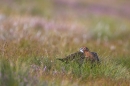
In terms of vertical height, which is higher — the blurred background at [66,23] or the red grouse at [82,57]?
the red grouse at [82,57]

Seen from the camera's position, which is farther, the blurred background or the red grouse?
the blurred background

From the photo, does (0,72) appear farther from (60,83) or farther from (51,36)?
(51,36)

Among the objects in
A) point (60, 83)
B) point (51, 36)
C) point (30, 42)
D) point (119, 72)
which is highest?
point (60, 83)

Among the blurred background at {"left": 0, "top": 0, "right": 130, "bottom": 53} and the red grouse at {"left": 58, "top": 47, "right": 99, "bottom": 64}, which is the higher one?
the red grouse at {"left": 58, "top": 47, "right": 99, "bottom": 64}

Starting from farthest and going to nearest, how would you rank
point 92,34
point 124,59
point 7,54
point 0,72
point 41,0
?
point 41,0, point 92,34, point 124,59, point 7,54, point 0,72

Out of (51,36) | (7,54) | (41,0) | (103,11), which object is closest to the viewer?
(7,54)

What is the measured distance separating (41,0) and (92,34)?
1142cm

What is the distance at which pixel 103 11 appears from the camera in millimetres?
27828

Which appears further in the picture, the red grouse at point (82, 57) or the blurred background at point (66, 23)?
the blurred background at point (66, 23)

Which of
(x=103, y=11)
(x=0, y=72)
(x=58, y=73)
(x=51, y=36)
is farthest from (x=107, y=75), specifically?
(x=103, y=11)

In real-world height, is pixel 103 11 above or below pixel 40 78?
below

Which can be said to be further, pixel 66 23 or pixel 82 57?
pixel 66 23

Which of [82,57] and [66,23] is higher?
[82,57]

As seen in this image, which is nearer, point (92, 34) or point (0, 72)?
point (0, 72)
